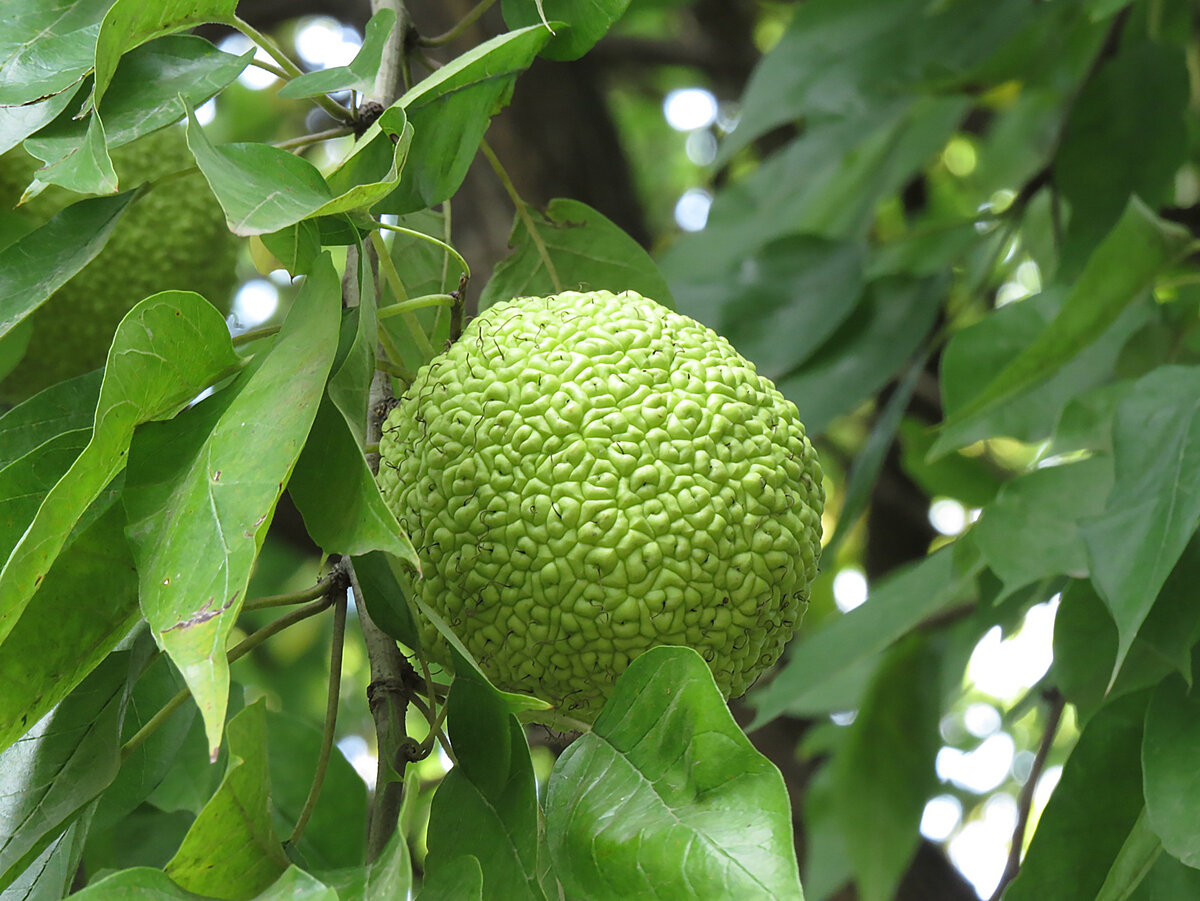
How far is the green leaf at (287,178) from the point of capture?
670 millimetres

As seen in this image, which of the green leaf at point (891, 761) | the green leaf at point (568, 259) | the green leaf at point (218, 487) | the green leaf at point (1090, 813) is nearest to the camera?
the green leaf at point (218, 487)

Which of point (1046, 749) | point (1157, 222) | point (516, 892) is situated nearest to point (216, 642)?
point (516, 892)

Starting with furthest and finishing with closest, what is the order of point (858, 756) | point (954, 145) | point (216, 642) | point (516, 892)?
1. point (954, 145)
2. point (858, 756)
3. point (516, 892)
4. point (216, 642)

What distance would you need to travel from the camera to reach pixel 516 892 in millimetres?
691

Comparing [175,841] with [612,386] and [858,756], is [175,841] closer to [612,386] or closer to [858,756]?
[612,386]

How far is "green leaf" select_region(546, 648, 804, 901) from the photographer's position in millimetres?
621

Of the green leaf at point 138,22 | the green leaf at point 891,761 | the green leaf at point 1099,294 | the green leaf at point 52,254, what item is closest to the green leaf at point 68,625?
the green leaf at point 52,254

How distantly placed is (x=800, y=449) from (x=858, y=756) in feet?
3.00

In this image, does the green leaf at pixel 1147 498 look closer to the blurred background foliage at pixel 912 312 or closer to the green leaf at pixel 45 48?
the blurred background foliage at pixel 912 312

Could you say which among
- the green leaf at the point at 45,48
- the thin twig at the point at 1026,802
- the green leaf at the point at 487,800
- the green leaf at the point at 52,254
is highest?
the green leaf at the point at 45,48

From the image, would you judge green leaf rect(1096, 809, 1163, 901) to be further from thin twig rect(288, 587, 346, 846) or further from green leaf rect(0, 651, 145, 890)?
green leaf rect(0, 651, 145, 890)

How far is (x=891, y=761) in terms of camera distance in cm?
166

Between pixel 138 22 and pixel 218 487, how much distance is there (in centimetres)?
34

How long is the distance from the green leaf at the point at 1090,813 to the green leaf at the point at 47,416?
75cm
